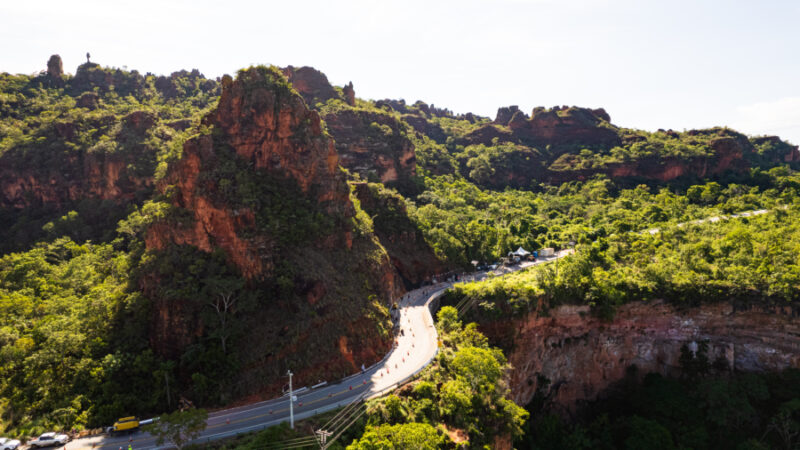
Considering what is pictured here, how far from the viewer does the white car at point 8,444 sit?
88.4 feet

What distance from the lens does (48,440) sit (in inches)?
1093

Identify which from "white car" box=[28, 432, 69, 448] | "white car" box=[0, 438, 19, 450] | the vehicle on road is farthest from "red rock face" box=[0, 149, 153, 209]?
the vehicle on road

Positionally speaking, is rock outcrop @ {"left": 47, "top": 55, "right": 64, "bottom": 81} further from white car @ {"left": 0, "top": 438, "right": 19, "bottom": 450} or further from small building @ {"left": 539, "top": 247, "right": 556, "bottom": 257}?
small building @ {"left": 539, "top": 247, "right": 556, "bottom": 257}

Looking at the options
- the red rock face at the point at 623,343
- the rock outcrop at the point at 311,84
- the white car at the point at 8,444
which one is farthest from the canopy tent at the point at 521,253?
the rock outcrop at the point at 311,84

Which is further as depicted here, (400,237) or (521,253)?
(521,253)

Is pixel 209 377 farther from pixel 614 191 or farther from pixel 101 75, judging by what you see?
pixel 101 75

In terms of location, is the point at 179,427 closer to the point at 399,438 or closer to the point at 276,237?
the point at 399,438

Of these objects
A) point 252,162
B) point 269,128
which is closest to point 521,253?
point 269,128

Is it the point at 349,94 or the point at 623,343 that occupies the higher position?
the point at 349,94

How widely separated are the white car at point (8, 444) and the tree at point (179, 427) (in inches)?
398

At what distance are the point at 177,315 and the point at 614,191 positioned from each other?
369 feet

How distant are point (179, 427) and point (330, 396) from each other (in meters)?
11.8

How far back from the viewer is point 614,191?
110m

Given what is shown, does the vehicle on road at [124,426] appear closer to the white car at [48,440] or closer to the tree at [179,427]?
the white car at [48,440]
